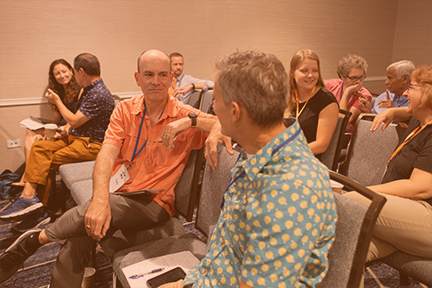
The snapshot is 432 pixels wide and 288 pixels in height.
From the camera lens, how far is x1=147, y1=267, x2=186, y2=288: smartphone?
1.15m

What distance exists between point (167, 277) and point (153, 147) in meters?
0.78

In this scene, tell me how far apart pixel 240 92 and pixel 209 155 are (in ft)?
1.94

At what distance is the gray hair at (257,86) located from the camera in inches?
34.3

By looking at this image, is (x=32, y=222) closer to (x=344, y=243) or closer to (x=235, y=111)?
(x=235, y=111)

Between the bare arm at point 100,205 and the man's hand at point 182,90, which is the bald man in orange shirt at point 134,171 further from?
the man's hand at point 182,90

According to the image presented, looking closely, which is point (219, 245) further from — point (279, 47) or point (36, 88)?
point (279, 47)

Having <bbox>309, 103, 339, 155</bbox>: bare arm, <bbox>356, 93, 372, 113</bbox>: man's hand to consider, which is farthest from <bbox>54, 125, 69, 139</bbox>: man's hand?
<bbox>356, 93, 372, 113</bbox>: man's hand

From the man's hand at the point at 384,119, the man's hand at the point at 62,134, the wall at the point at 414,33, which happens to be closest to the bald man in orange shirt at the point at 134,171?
the man's hand at the point at 384,119

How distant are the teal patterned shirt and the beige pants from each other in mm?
688

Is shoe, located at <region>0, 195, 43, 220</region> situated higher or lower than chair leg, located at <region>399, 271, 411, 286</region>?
higher

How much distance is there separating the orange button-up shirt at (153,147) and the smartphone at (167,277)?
0.52m

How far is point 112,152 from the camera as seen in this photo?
177 centimetres

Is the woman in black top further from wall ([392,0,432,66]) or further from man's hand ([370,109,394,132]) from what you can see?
wall ([392,0,432,66])

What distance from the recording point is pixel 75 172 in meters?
2.48
